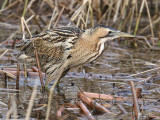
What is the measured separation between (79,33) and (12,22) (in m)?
3.57

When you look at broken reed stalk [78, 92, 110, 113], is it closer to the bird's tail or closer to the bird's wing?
the bird's wing

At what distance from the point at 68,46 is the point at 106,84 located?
2.36ft

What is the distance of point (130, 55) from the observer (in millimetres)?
5891

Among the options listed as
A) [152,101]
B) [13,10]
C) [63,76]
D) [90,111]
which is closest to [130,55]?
[63,76]

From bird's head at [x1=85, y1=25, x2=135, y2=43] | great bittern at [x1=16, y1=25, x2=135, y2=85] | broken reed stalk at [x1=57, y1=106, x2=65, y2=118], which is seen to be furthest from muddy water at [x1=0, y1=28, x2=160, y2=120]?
bird's head at [x1=85, y1=25, x2=135, y2=43]

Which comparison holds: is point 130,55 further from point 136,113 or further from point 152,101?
point 136,113

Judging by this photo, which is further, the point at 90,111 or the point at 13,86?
the point at 13,86

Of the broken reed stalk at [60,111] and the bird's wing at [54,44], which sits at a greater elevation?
the bird's wing at [54,44]

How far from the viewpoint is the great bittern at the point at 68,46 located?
12.9ft

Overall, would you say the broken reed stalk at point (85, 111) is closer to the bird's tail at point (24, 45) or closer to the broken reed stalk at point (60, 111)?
the broken reed stalk at point (60, 111)

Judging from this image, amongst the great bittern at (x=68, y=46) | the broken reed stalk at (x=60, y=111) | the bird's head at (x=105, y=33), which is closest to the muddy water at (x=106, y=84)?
the broken reed stalk at (x=60, y=111)

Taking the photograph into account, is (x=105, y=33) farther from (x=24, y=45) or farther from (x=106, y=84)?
(x=24, y=45)

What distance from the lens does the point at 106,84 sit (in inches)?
173

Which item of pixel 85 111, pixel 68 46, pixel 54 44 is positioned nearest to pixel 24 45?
pixel 54 44
